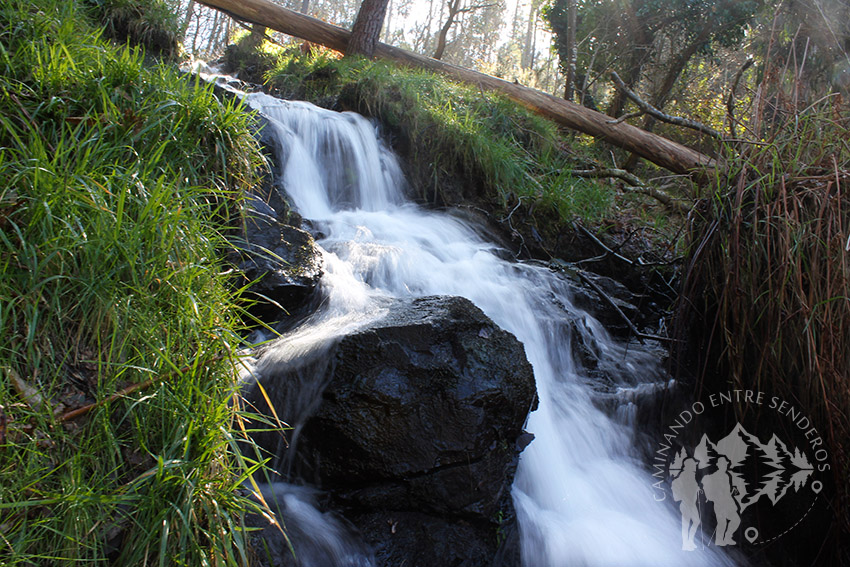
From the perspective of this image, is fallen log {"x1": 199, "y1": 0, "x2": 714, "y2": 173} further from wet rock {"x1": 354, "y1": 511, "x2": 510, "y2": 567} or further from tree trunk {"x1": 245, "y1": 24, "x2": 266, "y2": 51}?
wet rock {"x1": 354, "y1": 511, "x2": 510, "y2": 567}

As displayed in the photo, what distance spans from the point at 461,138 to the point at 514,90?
108 inches

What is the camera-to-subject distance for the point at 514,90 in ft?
25.3

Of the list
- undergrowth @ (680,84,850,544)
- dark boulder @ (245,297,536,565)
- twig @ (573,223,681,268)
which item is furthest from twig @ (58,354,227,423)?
twig @ (573,223,681,268)

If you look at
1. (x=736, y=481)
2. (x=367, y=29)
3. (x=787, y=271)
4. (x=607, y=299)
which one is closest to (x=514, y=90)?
(x=367, y=29)

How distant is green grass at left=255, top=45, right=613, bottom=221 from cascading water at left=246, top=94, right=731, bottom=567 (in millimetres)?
305

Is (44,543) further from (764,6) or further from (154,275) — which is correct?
(764,6)

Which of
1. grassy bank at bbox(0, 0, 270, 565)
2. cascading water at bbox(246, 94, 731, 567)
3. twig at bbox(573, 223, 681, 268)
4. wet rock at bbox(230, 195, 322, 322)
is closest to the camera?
grassy bank at bbox(0, 0, 270, 565)

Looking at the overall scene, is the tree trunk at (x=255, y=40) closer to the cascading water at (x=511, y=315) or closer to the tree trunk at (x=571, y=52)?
the cascading water at (x=511, y=315)

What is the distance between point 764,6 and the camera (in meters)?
9.86

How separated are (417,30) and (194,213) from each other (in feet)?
103

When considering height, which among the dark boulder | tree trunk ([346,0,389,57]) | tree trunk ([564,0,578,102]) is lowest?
the dark boulder

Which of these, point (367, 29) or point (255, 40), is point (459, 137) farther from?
point (255, 40)

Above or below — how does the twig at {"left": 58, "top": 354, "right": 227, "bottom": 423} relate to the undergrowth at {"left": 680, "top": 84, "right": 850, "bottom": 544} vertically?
below

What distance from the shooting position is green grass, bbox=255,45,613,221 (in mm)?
5406
